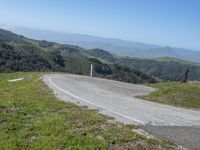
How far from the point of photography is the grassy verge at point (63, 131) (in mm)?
7777

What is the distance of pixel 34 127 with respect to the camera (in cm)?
920

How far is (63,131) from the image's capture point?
28.9 ft

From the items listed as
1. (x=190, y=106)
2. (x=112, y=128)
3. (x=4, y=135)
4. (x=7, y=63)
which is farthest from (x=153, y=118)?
(x=7, y=63)

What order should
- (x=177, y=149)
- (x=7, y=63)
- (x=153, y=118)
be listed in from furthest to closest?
(x=7, y=63) < (x=153, y=118) < (x=177, y=149)

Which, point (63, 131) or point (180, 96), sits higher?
point (63, 131)

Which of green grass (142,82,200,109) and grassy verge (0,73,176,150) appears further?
green grass (142,82,200,109)

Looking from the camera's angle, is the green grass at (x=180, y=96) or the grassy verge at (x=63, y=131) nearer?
the grassy verge at (x=63, y=131)

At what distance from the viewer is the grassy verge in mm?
7777

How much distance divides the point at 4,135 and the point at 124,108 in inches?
239

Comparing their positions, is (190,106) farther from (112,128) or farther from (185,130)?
(112,128)

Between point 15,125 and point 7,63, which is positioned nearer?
point 15,125

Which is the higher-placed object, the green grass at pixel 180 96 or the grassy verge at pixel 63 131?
the grassy verge at pixel 63 131

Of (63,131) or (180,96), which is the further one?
(180,96)

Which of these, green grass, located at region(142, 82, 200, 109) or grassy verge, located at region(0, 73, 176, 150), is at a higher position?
grassy verge, located at region(0, 73, 176, 150)
